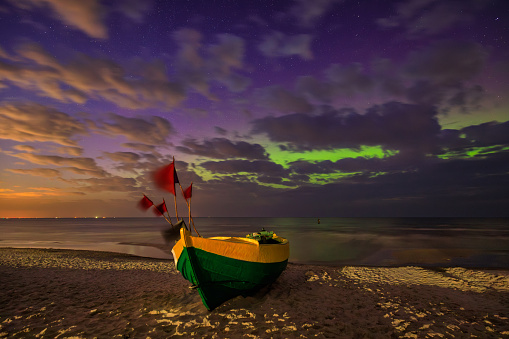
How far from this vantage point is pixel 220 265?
7.89 meters

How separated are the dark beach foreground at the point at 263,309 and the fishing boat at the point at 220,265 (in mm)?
565

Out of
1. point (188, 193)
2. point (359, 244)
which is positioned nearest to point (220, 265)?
point (188, 193)

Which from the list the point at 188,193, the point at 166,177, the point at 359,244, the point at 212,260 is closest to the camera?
the point at 166,177

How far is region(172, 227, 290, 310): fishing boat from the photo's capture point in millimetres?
7742

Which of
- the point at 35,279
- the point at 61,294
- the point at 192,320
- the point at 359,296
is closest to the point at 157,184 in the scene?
the point at 192,320

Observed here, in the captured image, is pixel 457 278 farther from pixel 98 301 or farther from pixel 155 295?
pixel 98 301

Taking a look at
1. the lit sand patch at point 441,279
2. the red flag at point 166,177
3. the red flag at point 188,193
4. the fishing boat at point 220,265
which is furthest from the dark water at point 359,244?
the red flag at point 166,177

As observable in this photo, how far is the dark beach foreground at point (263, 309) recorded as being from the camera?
6.74 m

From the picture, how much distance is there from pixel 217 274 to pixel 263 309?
1820 millimetres

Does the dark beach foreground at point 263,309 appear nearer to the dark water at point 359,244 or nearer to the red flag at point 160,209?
the red flag at point 160,209

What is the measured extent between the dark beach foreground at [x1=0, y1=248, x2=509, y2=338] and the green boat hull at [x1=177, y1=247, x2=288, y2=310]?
45 cm

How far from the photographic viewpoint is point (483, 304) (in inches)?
358

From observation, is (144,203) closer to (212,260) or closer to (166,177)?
(166,177)

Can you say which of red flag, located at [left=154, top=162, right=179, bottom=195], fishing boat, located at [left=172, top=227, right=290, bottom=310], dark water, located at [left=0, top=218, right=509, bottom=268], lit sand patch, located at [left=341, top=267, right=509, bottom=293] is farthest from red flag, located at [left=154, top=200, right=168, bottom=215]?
dark water, located at [left=0, top=218, right=509, bottom=268]
